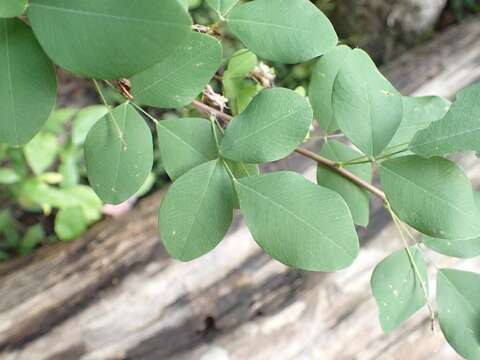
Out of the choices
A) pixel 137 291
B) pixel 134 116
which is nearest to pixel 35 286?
pixel 137 291

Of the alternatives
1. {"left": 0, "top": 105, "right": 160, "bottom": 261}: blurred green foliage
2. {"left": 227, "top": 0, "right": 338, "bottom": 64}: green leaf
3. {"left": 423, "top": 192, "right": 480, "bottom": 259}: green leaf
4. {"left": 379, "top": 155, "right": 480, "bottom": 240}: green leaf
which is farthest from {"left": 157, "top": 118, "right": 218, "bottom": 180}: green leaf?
{"left": 0, "top": 105, "right": 160, "bottom": 261}: blurred green foliage

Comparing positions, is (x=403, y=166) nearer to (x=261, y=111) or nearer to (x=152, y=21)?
(x=261, y=111)

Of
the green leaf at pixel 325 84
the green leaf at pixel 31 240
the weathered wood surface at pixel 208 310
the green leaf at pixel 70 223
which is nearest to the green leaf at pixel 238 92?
the green leaf at pixel 325 84

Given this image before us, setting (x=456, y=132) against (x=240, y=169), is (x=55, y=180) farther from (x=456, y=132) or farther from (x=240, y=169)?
(x=456, y=132)

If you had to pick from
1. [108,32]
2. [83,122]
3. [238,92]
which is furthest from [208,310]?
[108,32]

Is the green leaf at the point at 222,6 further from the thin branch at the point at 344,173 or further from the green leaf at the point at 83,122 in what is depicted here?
the green leaf at the point at 83,122

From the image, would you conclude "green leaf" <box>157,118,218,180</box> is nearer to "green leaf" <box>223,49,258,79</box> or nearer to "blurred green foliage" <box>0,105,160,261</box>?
"green leaf" <box>223,49,258,79</box>

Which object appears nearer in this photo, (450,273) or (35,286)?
(450,273)
